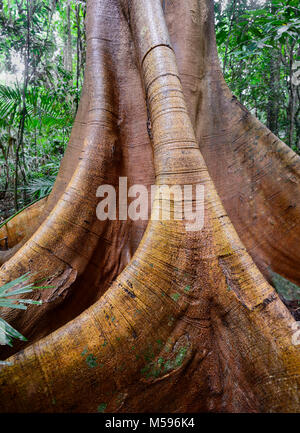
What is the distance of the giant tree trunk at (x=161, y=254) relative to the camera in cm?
100

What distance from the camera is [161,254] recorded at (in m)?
1.14

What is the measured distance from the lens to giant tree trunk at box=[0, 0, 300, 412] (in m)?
1.00

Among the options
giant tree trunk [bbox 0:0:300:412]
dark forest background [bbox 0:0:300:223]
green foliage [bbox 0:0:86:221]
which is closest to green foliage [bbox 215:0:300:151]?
dark forest background [bbox 0:0:300:223]

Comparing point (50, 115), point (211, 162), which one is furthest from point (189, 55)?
point (50, 115)

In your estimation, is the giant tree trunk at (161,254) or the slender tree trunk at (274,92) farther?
the slender tree trunk at (274,92)

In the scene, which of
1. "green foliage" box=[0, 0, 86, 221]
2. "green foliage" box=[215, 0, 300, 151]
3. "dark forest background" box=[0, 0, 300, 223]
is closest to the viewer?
"dark forest background" box=[0, 0, 300, 223]

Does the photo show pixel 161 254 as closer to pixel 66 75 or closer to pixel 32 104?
pixel 32 104

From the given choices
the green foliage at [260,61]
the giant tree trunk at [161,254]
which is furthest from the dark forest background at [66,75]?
the giant tree trunk at [161,254]

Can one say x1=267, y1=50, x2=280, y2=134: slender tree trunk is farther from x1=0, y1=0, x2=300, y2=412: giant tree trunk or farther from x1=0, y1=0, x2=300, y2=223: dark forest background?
x1=0, y1=0, x2=300, y2=412: giant tree trunk

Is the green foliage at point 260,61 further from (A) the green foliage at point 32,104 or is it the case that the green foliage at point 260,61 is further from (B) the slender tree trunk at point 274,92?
(A) the green foliage at point 32,104

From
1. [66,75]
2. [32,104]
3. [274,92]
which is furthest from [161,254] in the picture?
[274,92]

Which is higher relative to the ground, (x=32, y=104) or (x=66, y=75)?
(x=66, y=75)

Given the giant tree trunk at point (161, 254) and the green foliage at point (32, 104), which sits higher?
the green foliage at point (32, 104)
